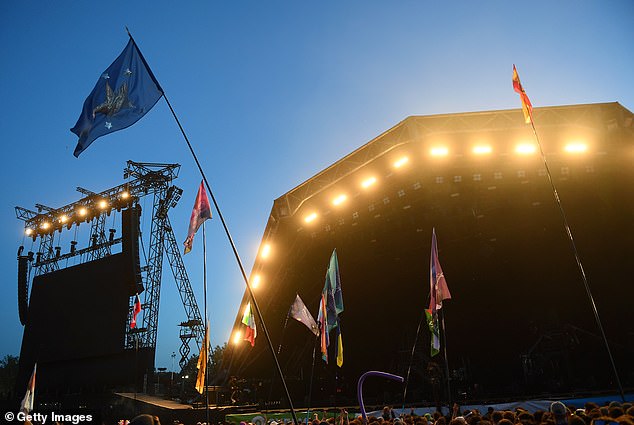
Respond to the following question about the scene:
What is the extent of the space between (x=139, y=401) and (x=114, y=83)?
2264cm

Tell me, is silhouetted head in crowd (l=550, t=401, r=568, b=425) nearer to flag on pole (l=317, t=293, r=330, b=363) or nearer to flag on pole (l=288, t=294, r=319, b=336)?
flag on pole (l=317, t=293, r=330, b=363)

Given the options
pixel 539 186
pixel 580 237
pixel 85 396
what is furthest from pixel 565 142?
pixel 85 396

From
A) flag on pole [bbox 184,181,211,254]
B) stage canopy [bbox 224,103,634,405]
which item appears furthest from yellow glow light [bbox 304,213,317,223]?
flag on pole [bbox 184,181,211,254]

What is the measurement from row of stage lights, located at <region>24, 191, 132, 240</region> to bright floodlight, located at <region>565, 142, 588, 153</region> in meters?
32.7

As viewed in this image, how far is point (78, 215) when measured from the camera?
39.6 meters

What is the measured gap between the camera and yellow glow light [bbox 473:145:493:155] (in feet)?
63.0

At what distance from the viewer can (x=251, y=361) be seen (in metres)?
34.8

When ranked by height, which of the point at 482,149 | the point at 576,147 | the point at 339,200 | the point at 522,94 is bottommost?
the point at 522,94

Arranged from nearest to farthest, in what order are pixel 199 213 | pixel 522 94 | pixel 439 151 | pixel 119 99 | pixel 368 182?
pixel 119 99, pixel 199 213, pixel 522 94, pixel 439 151, pixel 368 182

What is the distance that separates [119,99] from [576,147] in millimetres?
18681

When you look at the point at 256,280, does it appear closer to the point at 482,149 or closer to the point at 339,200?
the point at 339,200

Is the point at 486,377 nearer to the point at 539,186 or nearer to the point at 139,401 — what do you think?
the point at 539,186

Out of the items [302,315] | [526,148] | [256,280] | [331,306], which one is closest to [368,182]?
[526,148]

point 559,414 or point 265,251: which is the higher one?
point 265,251
